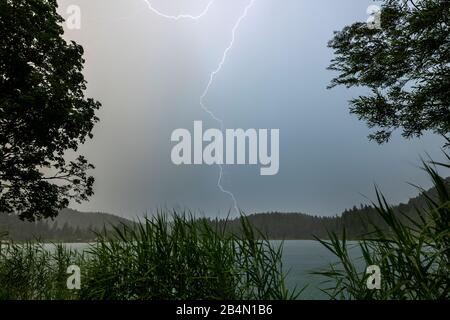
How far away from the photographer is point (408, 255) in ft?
12.0

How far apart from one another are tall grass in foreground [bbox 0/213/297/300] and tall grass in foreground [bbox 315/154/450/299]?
943mm

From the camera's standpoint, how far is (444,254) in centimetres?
364

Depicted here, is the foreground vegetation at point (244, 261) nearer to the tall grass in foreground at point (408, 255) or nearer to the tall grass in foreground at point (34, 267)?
the tall grass in foreground at point (408, 255)

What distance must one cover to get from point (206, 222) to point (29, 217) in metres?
11.6

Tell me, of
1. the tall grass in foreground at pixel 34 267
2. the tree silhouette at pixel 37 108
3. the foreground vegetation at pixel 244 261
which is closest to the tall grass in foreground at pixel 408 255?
the foreground vegetation at pixel 244 261

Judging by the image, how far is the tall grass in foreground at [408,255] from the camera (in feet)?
11.8

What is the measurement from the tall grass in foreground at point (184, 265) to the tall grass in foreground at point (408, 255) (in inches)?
37.1

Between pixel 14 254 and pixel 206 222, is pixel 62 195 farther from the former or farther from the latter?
pixel 206 222

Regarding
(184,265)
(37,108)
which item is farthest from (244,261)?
(37,108)

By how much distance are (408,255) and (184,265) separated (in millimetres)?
2489

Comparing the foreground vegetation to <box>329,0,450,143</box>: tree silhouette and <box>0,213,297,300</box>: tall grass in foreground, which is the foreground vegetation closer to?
<box>0,213,297,300</box>: tall grass in foreground

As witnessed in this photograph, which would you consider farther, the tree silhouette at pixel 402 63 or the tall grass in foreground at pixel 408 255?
the tree silhouette at pixel 402 63

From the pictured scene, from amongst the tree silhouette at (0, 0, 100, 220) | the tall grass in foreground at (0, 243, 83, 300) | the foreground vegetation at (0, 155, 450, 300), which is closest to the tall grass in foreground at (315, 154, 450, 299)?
the foreground vegetation at (0, 155, 450, 300)

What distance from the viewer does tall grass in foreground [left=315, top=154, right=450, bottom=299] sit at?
358 centimetres
